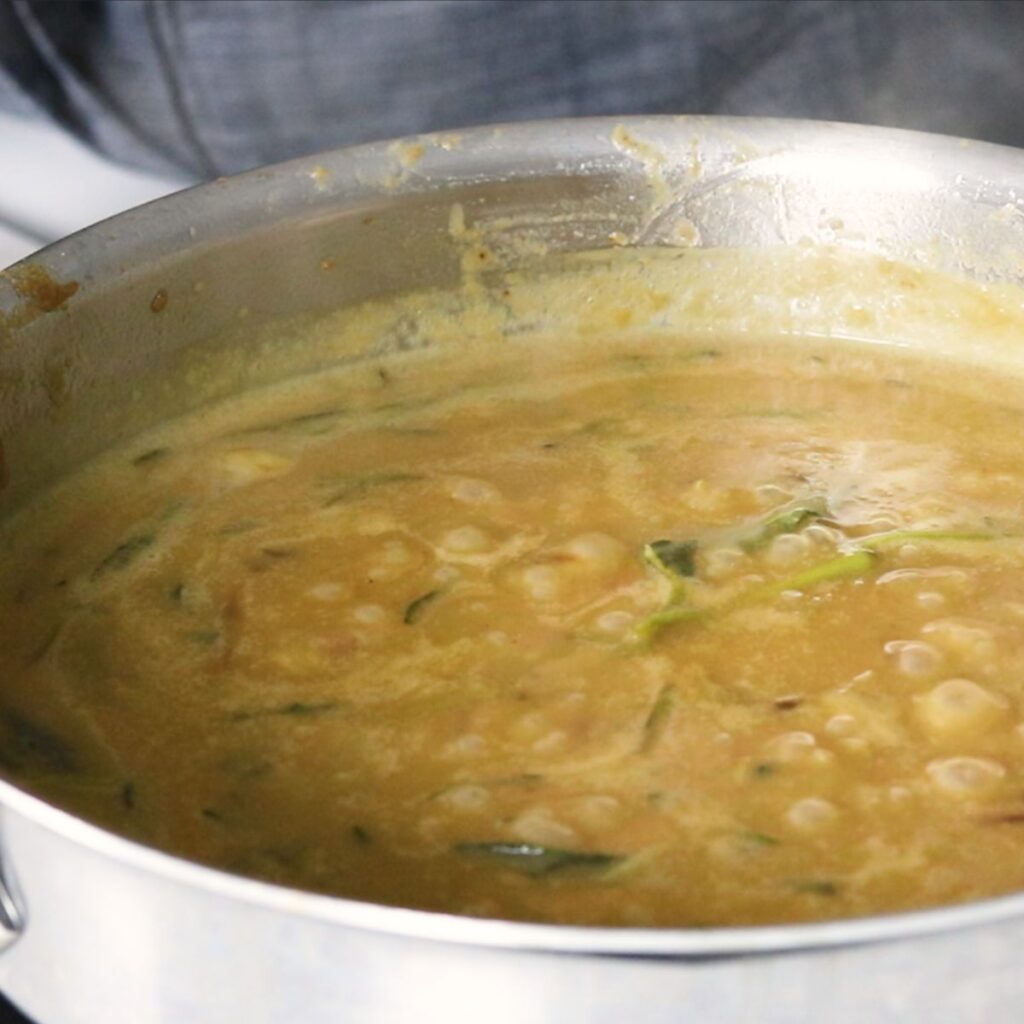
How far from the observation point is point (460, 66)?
2248mm

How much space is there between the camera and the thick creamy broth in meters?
1.07

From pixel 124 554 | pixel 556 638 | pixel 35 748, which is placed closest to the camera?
pixel 35 748

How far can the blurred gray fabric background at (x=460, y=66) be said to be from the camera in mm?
2232

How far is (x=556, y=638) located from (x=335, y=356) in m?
0.57

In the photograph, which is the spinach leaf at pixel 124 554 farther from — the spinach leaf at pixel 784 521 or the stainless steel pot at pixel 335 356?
the spinach leaf at pixel 784 521

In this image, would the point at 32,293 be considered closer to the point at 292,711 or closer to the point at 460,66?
the point at 292,711

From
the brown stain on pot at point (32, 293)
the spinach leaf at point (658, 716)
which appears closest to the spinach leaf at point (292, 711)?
the spinach leaf at point (658, 716)

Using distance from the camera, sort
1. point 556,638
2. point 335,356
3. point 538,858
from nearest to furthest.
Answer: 1. point 538,858
2. point 556,638
3. point 335,356

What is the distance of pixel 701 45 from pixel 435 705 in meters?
1.39

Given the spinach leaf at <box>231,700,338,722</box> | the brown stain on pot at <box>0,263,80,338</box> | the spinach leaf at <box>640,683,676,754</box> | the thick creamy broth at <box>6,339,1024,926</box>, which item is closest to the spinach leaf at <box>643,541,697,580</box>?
the thick creamy broth at <box>6,339,1024,926</box>

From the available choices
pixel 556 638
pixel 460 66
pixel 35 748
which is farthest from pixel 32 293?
pixel 460 66

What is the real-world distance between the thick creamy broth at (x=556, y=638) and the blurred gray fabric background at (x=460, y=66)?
0.69m

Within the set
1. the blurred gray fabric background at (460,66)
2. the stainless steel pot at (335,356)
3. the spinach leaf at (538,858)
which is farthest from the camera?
the blurred gray fabric background at (460,66)

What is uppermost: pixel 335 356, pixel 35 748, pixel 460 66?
pixel 460 66
